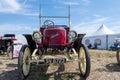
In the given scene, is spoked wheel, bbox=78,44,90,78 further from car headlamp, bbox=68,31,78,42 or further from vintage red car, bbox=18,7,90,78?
car headlamp, bbox=68,31,78,42

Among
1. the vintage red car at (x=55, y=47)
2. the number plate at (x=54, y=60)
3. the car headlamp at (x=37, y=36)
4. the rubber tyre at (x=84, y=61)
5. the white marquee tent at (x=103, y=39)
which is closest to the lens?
the number plate at (x=54, y=60)

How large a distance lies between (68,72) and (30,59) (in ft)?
4.57

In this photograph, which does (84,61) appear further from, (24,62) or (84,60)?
(24,62)

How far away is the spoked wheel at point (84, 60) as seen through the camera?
677 centimetres

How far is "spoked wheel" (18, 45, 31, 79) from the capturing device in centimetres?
668

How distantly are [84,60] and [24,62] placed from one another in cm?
169

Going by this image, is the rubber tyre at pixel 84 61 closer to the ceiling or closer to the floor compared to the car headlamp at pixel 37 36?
closer to the floor

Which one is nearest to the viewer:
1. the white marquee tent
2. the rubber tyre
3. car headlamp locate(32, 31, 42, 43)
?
the rubber tyre

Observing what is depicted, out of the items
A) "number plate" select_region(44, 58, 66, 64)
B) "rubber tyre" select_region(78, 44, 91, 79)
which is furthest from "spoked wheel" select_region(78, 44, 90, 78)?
"number plate" select_region(44, 58, 66, 64)

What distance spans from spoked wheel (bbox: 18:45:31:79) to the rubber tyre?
59.6 inches

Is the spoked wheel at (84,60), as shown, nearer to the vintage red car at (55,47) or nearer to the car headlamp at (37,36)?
the vintage red car at (55,47)

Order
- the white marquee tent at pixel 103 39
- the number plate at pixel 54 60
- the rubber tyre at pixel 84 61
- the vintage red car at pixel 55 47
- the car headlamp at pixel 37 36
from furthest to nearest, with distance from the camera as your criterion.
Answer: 1. the white marquee tent at pixel 103 39
2. the car headlamp at pixel 37 36
3. the vintage red car at pixel 55 47
4. the rubber tyre at pixel 84 61
5. the number plate at pixel 54 60

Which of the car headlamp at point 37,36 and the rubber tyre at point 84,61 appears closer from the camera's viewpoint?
the rubber tyre at point 84,61

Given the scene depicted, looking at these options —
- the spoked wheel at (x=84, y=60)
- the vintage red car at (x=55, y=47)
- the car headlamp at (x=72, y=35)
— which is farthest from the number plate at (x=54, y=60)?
the car headlamp at (x=72, y=35)
